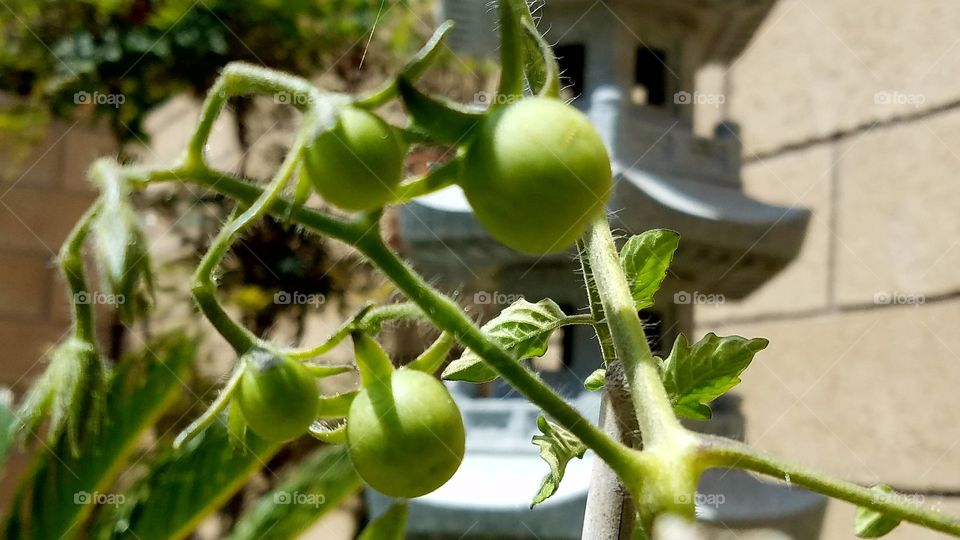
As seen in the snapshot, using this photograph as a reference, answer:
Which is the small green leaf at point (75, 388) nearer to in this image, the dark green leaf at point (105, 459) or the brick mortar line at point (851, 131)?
the dark green leaf at point (105, 459)

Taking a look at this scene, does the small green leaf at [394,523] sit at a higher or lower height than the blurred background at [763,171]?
higher

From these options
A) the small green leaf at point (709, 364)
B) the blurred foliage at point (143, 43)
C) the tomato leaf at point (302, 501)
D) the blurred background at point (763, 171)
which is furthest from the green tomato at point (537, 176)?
the blurred foliage at point (143, 43)

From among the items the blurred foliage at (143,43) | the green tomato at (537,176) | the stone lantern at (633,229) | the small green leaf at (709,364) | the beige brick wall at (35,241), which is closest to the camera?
the green tomato at (537,176)

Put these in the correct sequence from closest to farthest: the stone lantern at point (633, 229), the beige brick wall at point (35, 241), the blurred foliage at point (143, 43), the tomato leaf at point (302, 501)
Result: the stone lantern at point (633, 229)
the tomato leaf at point (302, 501)
the blurred foliage at point (143, 43)
the beige brick wall at point (35, 241)

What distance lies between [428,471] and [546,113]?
0.19 ft

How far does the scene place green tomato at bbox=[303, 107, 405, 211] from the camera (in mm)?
122

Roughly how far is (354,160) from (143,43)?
7.61ft

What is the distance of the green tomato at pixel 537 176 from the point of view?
121 millimetres

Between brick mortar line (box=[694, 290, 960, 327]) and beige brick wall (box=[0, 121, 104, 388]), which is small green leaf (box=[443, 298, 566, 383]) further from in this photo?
beige brick wall (box=[0, 121, 104, 388])

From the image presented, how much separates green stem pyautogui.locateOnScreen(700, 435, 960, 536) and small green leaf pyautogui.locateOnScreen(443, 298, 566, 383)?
0.08 meters

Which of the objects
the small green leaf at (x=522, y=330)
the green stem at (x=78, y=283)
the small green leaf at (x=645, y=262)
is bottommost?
the small green leaf at (x=522, y=330)

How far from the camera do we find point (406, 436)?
5.8 inches

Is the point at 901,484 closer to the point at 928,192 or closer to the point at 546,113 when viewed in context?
the point at 928,192

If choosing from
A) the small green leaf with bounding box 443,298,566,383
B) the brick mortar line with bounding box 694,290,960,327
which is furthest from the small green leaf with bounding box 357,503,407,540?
the brick mortar line with bounding box 694,290,960,327
